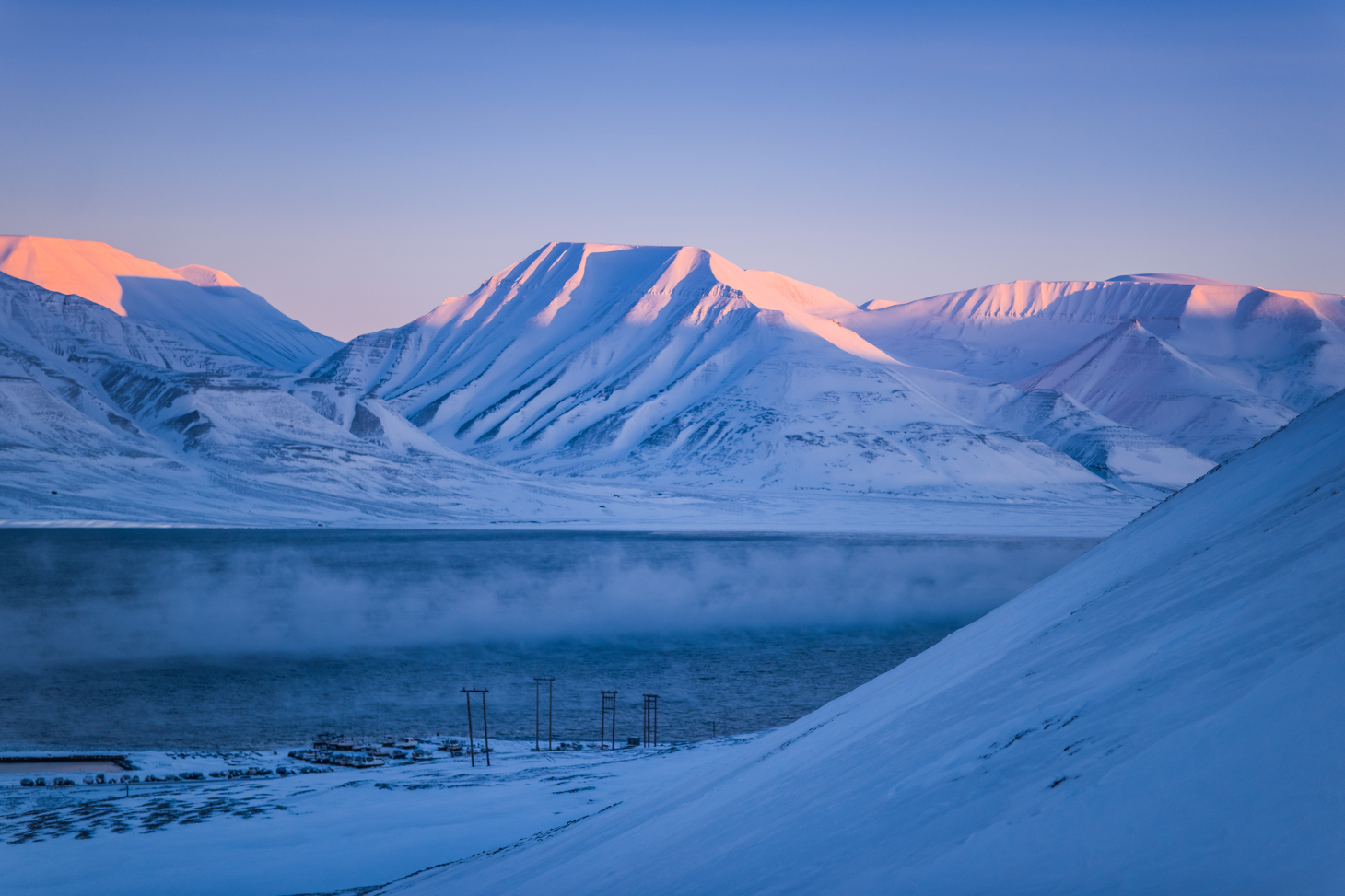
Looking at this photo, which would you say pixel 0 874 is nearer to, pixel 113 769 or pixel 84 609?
pixel 113 769

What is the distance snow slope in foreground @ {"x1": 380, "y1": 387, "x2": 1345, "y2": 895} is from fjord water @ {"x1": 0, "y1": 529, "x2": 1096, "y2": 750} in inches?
1022

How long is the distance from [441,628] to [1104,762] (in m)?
53.0

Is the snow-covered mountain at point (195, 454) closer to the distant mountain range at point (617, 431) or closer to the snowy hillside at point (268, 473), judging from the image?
the snowy hillside at point (268, 473)

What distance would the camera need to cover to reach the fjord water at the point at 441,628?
120 ft

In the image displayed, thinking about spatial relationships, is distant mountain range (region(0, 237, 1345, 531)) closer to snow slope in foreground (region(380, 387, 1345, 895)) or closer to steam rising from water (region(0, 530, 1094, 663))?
steam rising from water (region(0, 530, 1094, 663))

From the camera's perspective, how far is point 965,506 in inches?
4966

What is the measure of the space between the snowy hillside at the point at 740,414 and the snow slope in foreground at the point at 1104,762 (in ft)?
428

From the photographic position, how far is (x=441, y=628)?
180 feet

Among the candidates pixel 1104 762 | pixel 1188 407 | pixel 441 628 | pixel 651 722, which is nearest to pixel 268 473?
pixel 441 628

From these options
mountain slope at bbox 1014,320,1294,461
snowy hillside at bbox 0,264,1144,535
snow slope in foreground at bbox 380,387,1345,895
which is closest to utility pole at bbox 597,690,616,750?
snow slope in foreground at bbox 380,387,1345,895

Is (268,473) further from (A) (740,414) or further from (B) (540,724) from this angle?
(B) (540,724)

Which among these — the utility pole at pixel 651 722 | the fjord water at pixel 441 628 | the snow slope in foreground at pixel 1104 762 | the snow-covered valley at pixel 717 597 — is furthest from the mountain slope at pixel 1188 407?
the snow slope in foreground at pixel 1104 762

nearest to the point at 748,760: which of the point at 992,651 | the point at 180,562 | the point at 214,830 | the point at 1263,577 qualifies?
the point at 992,651

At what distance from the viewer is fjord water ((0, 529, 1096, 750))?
36469mm
